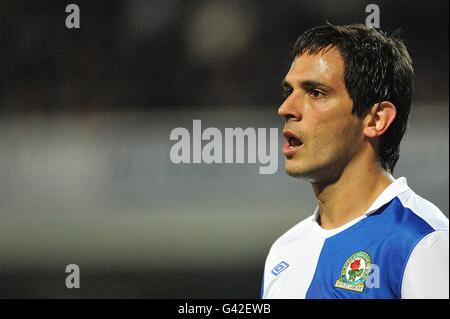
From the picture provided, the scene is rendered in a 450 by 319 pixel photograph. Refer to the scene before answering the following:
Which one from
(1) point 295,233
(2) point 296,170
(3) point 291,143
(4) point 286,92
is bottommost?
(1) point 295,233

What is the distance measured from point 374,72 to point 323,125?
249mm

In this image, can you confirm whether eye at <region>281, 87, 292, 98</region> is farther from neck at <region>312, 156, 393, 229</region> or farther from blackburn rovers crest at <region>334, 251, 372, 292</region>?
blackburn rovers crest at <region>334, 251, 372, 292</region>

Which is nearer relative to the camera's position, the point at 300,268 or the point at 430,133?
the point at 300,268

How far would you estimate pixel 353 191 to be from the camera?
2.25 metres

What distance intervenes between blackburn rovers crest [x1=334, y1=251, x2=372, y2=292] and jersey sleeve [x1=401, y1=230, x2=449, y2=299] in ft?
0.48

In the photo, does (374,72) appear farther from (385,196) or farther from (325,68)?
(385,196)

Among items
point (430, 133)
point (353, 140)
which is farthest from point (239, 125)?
point (430, 133)

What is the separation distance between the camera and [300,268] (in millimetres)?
2303

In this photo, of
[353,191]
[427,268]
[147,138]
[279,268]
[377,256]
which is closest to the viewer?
[427,268]

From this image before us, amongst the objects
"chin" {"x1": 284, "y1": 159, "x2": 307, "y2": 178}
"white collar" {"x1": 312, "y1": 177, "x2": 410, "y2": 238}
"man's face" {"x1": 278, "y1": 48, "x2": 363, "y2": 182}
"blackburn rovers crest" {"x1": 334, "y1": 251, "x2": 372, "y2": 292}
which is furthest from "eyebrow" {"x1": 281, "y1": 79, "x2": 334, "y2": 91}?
"blackburn rovers crest" {"x1": 334, "y1": 251, "x2": 372, "y2": 292}

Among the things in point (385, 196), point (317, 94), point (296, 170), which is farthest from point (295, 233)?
point (317, 94)

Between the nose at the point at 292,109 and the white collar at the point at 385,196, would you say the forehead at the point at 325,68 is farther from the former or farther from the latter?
the white collar at the point at 385,196

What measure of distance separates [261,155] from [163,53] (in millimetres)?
561

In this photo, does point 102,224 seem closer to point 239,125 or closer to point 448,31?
point 239,125
